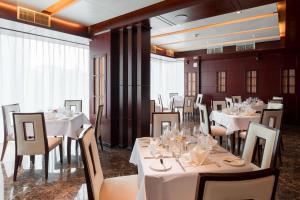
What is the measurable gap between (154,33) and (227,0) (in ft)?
11.4

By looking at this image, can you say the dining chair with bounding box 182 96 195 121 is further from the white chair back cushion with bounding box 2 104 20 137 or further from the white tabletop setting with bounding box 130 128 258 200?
the white tabletop setting with bounding box 130 128 258 200

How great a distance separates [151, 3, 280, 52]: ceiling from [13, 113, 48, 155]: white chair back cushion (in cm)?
268

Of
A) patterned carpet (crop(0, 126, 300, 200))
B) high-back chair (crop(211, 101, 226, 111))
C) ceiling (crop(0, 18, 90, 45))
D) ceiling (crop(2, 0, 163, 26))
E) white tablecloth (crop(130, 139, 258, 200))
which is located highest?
ceiling (crop(2, 0, 163, 26))

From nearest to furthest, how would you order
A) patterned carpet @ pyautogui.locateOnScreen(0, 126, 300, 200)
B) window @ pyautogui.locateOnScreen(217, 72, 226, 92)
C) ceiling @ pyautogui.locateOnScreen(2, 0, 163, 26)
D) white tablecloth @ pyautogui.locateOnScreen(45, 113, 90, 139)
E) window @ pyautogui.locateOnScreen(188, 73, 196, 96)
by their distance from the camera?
patterned carpet @ pyautogui.locateOnScreen(0, 126, 300, 200)
white tablecloth @ pyautogui.locateOnScreen(45, 113, 90, 139)
ceiling @ pyautogui.locateOnScreen(2, 0, 163, 26)
window @ pyautogui.locateOnScreen(217, 72, 226, 92)
window @ pyautogui.locateOnScreen(188, 73, 196, 96)

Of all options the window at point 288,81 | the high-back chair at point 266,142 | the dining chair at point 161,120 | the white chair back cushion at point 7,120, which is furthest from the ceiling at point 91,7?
the window at point 288,81

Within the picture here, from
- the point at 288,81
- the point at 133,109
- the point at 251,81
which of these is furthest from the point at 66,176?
the point at 288,81

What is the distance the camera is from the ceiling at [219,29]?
4.66m

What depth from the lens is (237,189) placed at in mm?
1020

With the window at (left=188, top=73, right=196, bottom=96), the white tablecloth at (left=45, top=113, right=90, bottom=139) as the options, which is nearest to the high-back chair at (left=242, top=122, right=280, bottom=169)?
the white tablecloth at (left=45, top=113, right=90, bottom=139)

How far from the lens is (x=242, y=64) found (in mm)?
9453

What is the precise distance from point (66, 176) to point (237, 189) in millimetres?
2990

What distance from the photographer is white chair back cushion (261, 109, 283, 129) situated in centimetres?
397

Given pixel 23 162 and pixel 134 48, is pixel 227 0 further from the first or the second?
pixel 23 162

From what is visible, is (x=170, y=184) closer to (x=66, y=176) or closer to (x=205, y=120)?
(x=66, y=176)
